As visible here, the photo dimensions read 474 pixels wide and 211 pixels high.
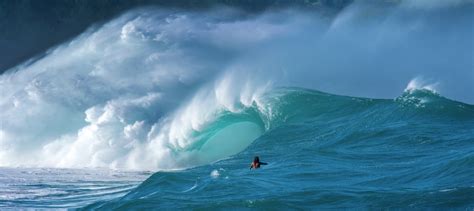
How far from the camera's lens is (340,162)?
15305 mm

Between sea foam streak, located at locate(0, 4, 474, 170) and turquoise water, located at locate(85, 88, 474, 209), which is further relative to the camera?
sea foam streak, located at locate(0, 4, 474, 170)

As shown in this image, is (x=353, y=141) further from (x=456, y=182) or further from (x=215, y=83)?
(x=215, y=83)

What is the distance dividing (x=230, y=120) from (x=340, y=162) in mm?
6956

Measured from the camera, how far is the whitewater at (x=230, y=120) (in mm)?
13008

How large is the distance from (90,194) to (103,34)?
15178 mm

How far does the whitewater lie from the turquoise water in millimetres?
45

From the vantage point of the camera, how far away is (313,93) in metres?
23.0

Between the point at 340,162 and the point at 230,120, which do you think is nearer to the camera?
the point at 340,162

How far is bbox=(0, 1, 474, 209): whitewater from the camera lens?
13008mm

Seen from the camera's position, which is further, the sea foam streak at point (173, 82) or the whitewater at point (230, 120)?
the sea foam streak at point (173, 82)

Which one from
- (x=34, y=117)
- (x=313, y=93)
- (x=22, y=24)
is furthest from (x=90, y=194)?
(x=22, y=24)

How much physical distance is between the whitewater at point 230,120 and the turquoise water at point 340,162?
0.15 ft

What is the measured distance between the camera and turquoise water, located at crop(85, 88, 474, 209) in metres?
11.7

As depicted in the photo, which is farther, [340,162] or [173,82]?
[173,82]
